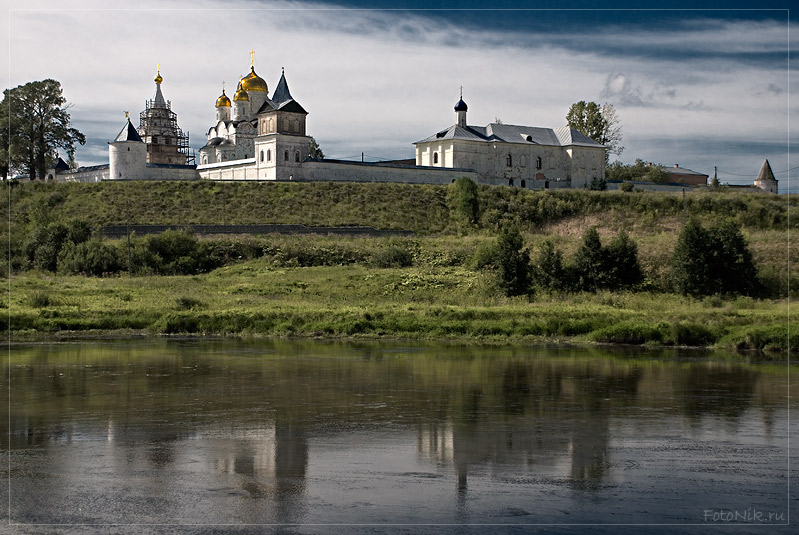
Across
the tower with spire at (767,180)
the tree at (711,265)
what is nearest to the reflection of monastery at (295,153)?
the tower with spire at (767,180)

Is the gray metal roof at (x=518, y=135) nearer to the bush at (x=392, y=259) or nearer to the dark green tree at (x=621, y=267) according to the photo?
the bush at (x=392, y=259)

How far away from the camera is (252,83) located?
60875 mm

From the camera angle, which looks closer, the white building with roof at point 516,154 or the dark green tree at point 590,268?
the dark green tree at point 590,268

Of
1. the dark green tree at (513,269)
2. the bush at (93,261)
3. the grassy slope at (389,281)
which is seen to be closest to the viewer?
the grassy slope at (389,281)

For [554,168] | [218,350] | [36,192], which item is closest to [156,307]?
[218,350]

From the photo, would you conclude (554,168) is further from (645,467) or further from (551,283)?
(645,467)

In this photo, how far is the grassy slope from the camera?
23.3 metres

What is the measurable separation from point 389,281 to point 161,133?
127ft

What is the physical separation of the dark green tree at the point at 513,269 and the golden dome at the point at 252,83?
36.3m

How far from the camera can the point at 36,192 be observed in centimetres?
4984

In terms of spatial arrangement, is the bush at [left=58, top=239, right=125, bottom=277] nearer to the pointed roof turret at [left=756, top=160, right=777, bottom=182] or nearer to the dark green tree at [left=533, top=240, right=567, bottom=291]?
the dark green tree at [left=533, top=240, right=567, bottom=291]

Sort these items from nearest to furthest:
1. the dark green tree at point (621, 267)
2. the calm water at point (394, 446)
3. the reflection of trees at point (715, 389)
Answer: the calm water at point (394, 446) < the reflection of trees at point (715, 389) < the dark green tree at point (621, 267)

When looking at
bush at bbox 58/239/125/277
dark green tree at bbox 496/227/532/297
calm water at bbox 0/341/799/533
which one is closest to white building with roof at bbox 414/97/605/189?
bush at bbox 58/239/125/277

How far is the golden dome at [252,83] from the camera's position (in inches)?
2395
